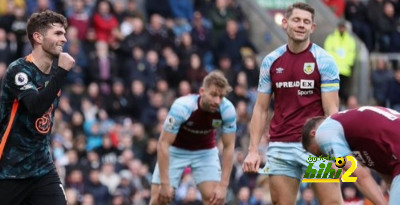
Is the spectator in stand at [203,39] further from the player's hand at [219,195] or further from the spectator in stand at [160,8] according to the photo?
the player's hand at [219,195]

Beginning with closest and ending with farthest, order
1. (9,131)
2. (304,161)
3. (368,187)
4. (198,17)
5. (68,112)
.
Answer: (368,187), (9,131), (304,161), (68,112), (198,17)

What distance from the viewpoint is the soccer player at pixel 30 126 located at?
11023 millimetres

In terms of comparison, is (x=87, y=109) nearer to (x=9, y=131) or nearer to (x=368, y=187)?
(x=9, y=131)

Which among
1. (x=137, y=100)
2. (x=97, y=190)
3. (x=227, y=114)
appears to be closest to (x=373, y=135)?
(x=227, y=114)

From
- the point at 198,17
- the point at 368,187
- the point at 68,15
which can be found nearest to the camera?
the point at 368,187

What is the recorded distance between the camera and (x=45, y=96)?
421 inches

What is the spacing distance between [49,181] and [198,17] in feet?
40.0

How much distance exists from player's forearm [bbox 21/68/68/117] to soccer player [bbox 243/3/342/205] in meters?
2.46

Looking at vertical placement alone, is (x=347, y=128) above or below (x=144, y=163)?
above

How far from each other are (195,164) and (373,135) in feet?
15.9

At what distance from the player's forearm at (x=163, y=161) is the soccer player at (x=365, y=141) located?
4016 millimetres

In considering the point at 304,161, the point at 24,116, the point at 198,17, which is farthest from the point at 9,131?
the point at 198,17

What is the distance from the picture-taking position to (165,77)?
2205cm

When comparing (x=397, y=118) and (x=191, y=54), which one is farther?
(x=191, y=54)
